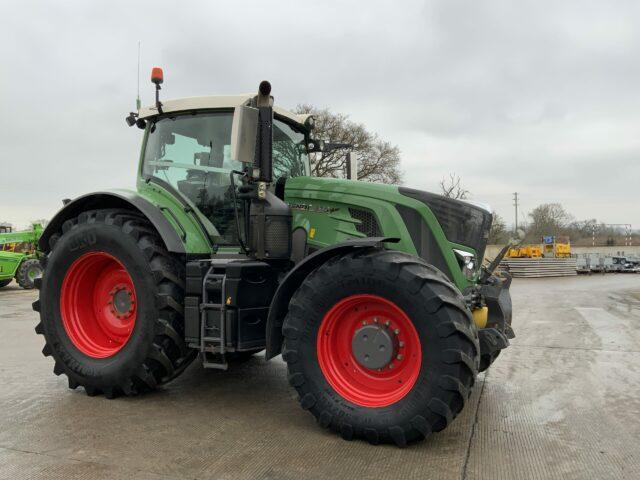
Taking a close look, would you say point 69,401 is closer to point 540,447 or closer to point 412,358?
point 412,358

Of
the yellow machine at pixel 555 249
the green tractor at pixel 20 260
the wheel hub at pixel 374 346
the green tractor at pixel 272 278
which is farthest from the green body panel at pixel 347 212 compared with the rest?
the yellow machine at pixel 555 249

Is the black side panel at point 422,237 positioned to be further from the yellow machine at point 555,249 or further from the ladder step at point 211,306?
the yellow machine at point 555,249

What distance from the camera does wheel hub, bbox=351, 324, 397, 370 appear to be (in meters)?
3.35

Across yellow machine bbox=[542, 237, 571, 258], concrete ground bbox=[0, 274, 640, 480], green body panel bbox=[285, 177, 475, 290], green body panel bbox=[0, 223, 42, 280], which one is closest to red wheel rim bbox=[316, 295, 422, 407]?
concrete ground bbox=[0, 274, 640, 480]

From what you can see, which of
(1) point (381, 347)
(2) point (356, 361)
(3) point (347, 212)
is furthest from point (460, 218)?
(2) point (356, 361)

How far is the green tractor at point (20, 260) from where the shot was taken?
16.1 metres

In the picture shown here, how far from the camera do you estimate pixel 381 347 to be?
337 cm

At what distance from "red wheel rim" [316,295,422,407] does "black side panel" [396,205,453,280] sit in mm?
705

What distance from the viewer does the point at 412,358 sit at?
10.9ft

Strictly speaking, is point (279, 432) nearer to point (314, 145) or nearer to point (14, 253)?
point (314, 145)

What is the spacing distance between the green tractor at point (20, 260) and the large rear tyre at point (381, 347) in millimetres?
15002

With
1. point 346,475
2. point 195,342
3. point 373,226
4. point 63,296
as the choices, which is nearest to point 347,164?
point 373,226

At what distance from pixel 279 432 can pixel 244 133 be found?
205 centimetres

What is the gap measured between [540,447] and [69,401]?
3504mm
